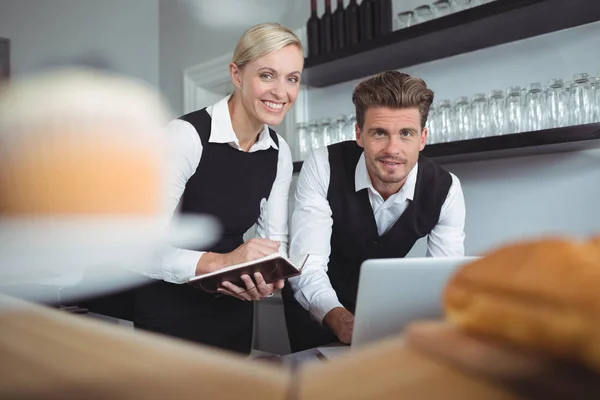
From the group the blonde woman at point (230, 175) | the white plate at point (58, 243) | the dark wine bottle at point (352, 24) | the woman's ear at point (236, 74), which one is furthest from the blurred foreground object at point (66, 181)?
the dark wine bottle at point (352, 24)

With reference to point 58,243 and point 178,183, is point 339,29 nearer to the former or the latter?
point 178,183

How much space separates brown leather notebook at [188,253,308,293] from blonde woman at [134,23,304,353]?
138 millimetres

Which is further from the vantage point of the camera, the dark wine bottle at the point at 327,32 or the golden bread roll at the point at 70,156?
the dark wine bottle at the point at 327,32

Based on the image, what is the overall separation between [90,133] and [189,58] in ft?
10.5

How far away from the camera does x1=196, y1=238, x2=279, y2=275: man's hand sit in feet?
4.39

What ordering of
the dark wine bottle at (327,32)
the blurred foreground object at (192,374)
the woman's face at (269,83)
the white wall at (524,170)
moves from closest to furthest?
1. the blurred foreground object at (192,374)
2. the woman's face at (269,83)
3. the white wall at (524,170)
4. the dark wine bottle at (327,32)

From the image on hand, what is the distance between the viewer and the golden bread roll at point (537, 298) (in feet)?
0.39

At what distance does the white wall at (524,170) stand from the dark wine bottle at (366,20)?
29cm

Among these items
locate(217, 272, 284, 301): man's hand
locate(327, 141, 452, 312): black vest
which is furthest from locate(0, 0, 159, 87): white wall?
locate(217, 272, 284, 301): man's hand

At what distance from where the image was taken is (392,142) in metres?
1.61

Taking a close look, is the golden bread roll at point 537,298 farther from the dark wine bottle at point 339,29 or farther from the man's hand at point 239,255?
the dark wine bottle at point 339,29

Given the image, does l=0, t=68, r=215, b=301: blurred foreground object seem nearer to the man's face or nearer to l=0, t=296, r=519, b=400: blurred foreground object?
l=0, t=296, r=519, b=400: blurred foreground object

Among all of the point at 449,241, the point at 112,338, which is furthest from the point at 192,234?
the point at 112,338

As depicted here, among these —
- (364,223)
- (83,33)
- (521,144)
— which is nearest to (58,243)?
(364,223)
